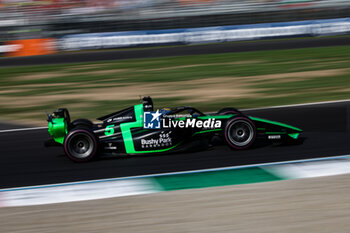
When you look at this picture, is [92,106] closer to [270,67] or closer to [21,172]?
[21,172]

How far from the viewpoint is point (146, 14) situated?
2919 cm

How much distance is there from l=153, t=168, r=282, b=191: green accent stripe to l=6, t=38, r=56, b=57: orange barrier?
20.1m

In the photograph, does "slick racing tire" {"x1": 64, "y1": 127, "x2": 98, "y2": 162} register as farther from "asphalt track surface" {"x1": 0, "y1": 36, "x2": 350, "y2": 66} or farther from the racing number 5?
"asphalt track surface" {"x1": 0, "y1": 36, "x2": 350, "y2": 66}

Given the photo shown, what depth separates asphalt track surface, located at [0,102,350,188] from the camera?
21.1ft

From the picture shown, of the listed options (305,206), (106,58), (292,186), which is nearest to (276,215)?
(305,206)

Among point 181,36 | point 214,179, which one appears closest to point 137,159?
point 214,179

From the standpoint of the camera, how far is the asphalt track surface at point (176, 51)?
21.5 meters

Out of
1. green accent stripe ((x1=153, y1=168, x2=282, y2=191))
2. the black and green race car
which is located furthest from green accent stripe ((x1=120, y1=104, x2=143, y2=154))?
green accent stripe ((x1=153, y1=168, x2=282, y2=191))

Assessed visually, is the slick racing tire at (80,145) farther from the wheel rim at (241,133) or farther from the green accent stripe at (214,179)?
the wheel rim at (241,133)

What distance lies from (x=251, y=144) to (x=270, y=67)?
1031 cm

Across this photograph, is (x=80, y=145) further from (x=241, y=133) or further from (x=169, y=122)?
(x=241, y=133)

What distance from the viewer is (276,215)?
4609mm

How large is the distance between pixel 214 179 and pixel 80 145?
2.08 metres

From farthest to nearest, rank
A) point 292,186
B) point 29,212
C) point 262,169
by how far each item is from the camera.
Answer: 1. point 262,169
2. point 292,186
3. point 29,212
